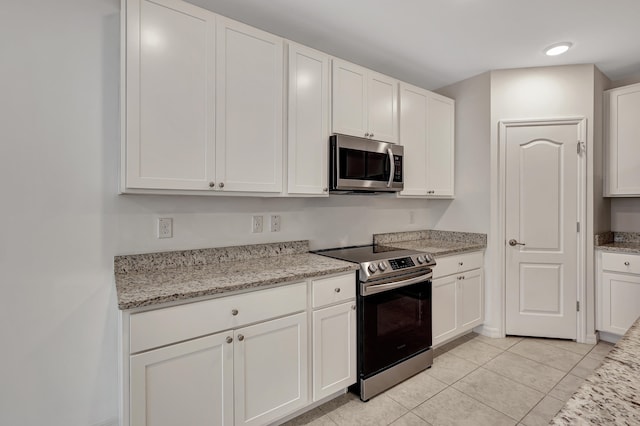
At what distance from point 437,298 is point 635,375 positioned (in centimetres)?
203

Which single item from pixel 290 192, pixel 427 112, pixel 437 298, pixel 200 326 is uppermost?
pixel 427 112

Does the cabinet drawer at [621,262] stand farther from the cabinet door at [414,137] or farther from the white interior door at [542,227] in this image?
the cabinet door at [414,137]

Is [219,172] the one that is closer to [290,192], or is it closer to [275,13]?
[290,192]

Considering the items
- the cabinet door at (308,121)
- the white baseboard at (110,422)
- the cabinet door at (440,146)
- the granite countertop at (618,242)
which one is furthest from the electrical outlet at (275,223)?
the granite countertop at (618,242)

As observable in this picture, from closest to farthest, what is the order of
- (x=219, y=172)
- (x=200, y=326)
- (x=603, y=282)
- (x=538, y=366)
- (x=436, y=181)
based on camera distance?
(x=200, y=326) < (x=219, y=172) < (x=538, y=366) < (x=603, y=282) < (x=436, y=181)

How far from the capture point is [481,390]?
2.29m

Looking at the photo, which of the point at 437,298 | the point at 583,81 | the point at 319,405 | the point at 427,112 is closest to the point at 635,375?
the point at 319,405

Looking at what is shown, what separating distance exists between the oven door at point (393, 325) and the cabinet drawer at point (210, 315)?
53 centimetres

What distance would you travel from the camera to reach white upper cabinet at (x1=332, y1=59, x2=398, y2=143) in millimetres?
2404

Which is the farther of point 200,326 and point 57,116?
point 57,116

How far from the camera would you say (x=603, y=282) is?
2.97 meters

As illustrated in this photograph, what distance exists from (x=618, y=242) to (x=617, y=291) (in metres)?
0.68

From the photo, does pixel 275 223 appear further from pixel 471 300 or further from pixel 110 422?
pixel 471 300

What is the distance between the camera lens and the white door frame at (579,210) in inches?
117
